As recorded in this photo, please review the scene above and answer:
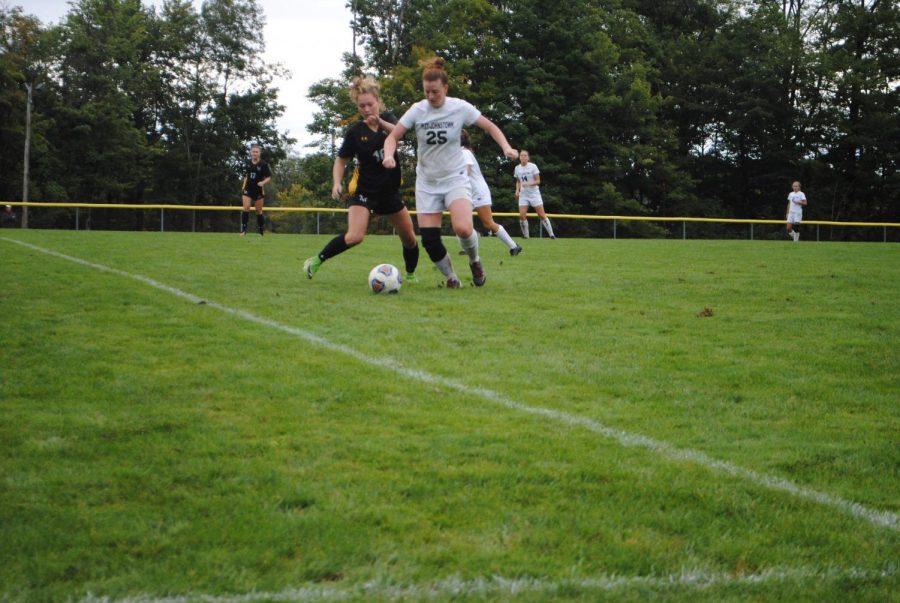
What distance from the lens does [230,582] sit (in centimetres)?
254

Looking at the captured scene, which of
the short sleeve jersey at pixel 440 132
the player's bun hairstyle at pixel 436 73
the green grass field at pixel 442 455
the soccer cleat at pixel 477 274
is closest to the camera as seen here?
the green grass field at pixel 442 455

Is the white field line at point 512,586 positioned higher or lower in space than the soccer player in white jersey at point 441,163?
lower

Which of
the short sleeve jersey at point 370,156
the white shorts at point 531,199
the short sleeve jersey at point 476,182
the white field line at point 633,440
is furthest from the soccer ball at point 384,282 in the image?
the white shorts at point 531,199

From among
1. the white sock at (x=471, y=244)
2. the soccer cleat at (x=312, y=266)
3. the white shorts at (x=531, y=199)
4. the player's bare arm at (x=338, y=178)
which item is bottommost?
the soccer cleat at (x=312, y=266)

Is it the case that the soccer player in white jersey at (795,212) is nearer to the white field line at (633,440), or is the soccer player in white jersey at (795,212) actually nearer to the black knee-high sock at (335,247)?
the black knee-high sock at (335,247)

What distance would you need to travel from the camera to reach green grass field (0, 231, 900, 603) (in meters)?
2.65

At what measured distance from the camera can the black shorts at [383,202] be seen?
986cm

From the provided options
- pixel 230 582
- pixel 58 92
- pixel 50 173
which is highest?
pixel 58 92

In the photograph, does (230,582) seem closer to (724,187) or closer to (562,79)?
(562,79)

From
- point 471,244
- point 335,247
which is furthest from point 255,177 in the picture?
point 471,244

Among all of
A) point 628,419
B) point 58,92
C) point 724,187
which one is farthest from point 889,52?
point 628,419

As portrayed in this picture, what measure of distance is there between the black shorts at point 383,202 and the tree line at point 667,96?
34.9 metres

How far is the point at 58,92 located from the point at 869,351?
178ft

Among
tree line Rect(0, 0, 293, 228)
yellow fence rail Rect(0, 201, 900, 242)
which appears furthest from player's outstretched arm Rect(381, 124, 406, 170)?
tree line Rect(0, 0, 293, 228)
